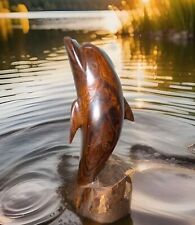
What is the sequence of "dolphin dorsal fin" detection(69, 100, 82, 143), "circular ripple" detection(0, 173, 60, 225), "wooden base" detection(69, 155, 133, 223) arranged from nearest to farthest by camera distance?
"dolphin dorsal fin" detection(69, 100, 82, 143), "wooden base" detection(69, 155, 133, 223), "circular ripple" detection(0, 173, 60, 225)

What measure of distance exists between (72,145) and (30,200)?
1.72m

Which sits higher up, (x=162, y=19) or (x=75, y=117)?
(x=75, y=117)

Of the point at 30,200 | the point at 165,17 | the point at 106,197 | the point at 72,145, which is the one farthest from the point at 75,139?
the point at 165,17

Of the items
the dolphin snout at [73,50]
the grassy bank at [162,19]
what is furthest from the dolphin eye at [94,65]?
the grassy bank at [162,19]

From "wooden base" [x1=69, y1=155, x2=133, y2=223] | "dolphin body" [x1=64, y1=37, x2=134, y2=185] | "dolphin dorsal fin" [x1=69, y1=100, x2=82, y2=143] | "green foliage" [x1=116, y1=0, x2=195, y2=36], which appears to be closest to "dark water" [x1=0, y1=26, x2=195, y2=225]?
"wooden base" [x1=69, y1=155, x2=133, y2=223]

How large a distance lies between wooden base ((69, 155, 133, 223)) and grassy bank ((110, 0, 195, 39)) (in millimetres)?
14716

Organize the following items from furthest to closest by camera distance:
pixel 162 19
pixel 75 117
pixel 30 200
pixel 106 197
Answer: pixel 162 19 < pixel 30 200 < pixel 106 197 < pixel 75 117

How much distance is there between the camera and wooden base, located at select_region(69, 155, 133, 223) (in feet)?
13.6

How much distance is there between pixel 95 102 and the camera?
4.07m

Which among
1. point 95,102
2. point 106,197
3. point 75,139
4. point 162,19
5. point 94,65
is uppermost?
point 94,65

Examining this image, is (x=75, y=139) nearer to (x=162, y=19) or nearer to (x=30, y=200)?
(x=30, y=200)

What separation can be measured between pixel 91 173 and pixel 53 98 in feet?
15.1

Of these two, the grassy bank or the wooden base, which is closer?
the wooden base

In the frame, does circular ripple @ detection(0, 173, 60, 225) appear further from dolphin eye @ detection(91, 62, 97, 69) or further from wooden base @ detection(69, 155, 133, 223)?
dolphin eye @ detection(91, 62, 97, 69)
